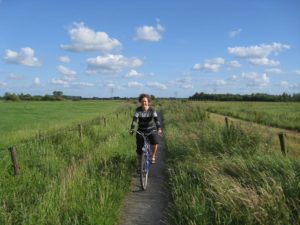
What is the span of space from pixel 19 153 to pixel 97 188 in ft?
16.1

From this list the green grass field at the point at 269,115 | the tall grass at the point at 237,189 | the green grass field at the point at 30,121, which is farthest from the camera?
the green grass field at the point at 269,115

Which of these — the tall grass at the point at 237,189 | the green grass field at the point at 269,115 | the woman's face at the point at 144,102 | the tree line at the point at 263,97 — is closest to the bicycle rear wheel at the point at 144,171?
the tall grass at the point at 237,189

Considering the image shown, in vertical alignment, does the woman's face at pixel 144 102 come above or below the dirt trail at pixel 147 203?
above

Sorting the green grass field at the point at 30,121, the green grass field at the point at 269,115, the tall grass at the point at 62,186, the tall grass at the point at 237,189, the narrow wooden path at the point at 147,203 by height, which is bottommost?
the green grass field at the point at 30,121

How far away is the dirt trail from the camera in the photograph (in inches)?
264

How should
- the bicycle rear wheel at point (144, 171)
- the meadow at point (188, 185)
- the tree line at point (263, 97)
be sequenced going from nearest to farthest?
the meadow at point (188, 185) < the bicycle rear wheel at point (144, 171) < the tree line at point (263, 97)

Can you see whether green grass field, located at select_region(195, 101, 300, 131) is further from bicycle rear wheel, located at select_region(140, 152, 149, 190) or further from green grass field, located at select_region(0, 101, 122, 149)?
bicycle rear wheel, located at select_region(140, 152, 149, 190)

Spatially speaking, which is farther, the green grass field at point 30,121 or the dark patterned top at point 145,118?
the green grass field at point 30,121

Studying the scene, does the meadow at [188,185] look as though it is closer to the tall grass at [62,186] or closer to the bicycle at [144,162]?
the tall grass at [62,186]

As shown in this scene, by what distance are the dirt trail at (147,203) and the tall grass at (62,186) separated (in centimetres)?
21

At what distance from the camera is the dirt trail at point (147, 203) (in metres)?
6.70

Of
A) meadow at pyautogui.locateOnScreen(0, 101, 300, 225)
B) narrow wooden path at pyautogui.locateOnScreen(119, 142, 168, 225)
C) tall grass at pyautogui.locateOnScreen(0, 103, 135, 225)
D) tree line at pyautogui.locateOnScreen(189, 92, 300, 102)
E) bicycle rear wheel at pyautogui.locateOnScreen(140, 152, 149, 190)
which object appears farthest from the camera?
tree line at pyautogui.locateOnScreen(189, 92, 300, 102)

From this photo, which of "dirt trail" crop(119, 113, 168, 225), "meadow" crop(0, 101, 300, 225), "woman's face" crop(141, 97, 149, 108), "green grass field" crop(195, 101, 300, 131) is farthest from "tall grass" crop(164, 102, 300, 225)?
"green grass field" crop(195, 101, 300, 131)

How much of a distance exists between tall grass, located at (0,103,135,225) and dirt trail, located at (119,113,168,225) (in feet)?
0.69
